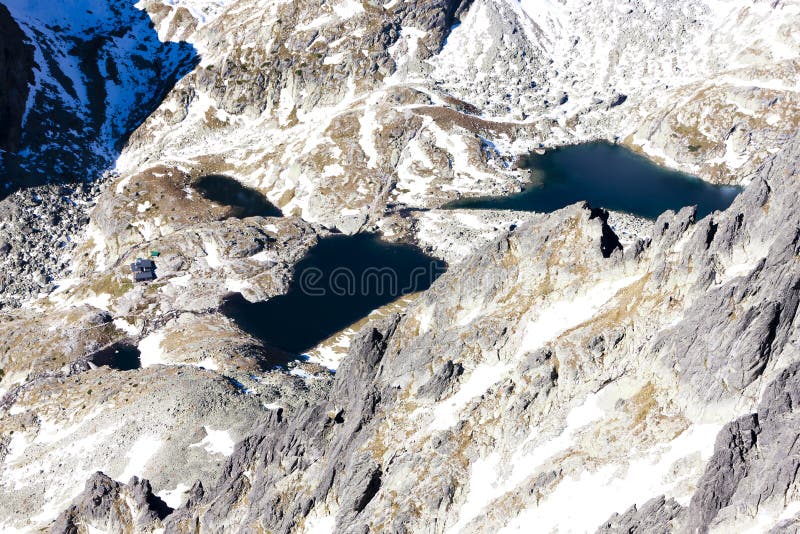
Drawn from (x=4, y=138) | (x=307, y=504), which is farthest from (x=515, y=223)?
(x=4, y=138)

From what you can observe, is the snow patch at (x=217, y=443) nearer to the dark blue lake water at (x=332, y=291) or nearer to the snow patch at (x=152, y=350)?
the dark blue lake water at (x=332, y=291)

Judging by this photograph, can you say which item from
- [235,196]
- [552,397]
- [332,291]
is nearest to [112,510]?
[552,397]

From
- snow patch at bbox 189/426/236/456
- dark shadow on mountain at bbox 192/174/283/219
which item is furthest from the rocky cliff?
dark shadow on mountain at bbox 192/174/283/219

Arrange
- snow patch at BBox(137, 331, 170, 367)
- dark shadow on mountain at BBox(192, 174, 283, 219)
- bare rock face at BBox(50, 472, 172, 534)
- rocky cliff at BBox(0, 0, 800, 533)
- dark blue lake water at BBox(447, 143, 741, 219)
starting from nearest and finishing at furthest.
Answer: rocky cliff at BBox(0, 0, 800, 533) < bare rock face at BBox(50, 472, 172, 534) < snow patch at BBox(137, 331, 170, 367) < dark blue lake water at BBox(447, 143, 741, 219) < dark shadow on mountain at BBox(192, 174, 283, 219)

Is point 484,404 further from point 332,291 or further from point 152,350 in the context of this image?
point 332,291

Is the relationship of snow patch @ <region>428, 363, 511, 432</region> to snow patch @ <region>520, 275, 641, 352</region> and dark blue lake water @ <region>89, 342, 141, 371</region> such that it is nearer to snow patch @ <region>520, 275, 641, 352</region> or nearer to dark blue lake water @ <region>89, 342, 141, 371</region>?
snow patch @ <region>520, 275, 641, 352</region>

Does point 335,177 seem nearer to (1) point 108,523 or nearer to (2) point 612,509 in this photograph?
(1) point 108,523
